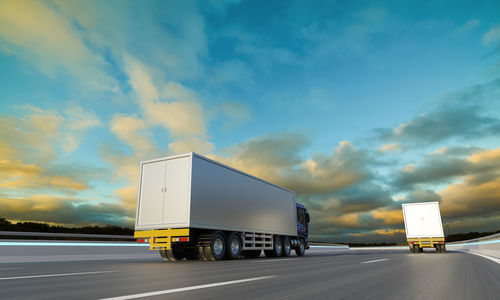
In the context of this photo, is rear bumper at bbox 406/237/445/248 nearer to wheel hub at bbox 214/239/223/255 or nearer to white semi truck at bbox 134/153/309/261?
white semi truck at bbox 134/153/309/261

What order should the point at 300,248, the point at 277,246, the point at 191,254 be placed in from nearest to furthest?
the point at 191,254, the point at 277,246, the point at 300,248

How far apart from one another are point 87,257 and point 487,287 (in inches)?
565

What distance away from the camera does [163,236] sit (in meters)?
12.7

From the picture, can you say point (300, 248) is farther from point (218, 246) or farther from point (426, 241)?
point (426, 241)

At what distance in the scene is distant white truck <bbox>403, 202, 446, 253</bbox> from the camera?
2484cm

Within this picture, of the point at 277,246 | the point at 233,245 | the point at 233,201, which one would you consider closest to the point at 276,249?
the point at 277,246

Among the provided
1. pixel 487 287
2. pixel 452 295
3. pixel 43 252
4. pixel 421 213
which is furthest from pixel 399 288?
pixel 421 213

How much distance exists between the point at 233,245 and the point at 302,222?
8.62 meters

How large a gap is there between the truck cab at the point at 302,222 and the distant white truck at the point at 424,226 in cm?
900

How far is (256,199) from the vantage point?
16.6 m

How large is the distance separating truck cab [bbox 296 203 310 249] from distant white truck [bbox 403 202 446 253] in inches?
354

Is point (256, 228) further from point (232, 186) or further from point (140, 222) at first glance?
point (140, 222)

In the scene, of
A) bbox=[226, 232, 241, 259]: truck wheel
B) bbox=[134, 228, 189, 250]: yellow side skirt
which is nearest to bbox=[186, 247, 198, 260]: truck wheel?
bbox=[226, 232, 241, 259]: truck wheel

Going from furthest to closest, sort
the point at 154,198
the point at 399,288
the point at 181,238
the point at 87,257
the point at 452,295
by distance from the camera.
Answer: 1. the point at 87,257
2. the point at 154,198
3. the point at 181,238
4. the point at 399,288
5. the point at 452,295
